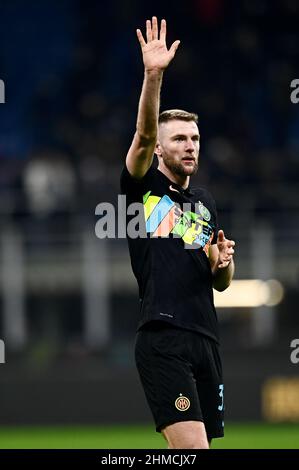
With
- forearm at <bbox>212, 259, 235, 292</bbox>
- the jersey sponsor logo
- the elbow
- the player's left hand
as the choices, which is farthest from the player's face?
forearm at <bbox>212, 259, 235, 292</bbox>

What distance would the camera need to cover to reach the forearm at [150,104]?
632cm

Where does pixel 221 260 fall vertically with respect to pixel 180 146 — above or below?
below

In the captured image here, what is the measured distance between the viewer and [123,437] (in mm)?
13898

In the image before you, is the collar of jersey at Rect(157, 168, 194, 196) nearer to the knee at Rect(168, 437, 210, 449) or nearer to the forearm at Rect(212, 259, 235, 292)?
the forearm at Rect(212, 259, 235, 292)

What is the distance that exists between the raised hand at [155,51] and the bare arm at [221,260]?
987mm

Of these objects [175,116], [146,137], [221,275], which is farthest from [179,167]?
[221,275]

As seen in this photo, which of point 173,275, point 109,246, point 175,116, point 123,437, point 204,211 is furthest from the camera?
point 109,246

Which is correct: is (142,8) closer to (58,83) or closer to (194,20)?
(194,20)

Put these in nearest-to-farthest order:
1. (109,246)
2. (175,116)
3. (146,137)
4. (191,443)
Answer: (191,443), (146,137), (175,116), (109,246)

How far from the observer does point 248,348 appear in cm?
1516

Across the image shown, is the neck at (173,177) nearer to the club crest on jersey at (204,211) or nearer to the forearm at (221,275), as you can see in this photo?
the club crest on jersey at (204,211)

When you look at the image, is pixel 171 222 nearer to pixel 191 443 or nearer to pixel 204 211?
pixel 204 211

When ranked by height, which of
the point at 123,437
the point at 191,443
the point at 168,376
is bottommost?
the point at 123,437

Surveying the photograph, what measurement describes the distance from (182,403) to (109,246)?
30.1ft
